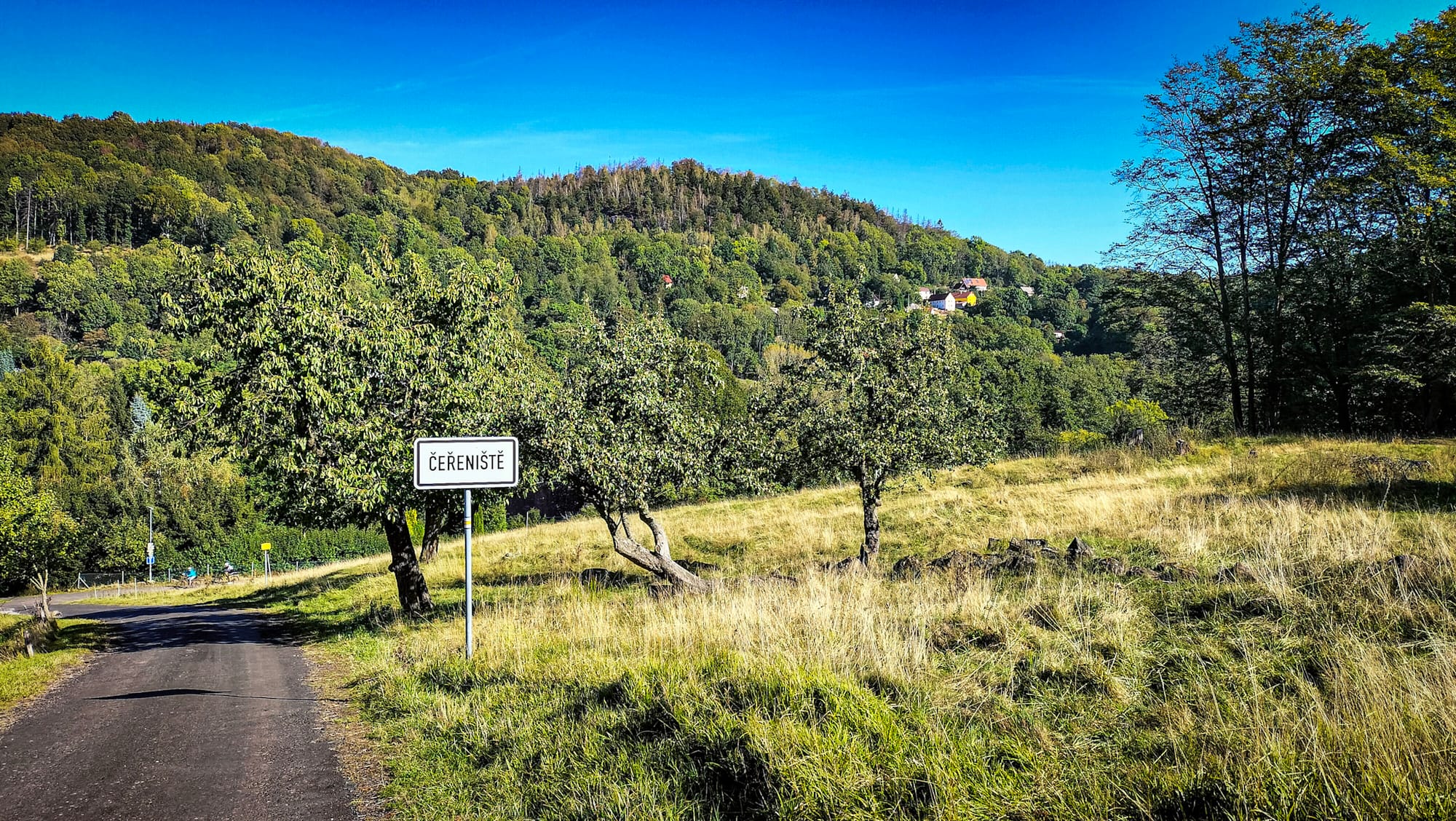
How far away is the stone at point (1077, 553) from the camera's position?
1117cm

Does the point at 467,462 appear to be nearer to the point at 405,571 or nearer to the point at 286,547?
the point at 405,571

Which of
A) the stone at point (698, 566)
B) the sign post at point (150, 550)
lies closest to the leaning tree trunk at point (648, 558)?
the stone at point (698, 566)

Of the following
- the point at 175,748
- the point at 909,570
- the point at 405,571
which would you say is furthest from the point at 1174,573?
the point at 405,571

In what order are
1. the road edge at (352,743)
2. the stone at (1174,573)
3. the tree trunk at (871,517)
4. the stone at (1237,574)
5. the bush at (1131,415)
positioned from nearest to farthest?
the road edge at (352,743) < the stone at (1237,574) < the stone at (1174,573) < the tree trunk at (871,517) < the bush at (1131,415)

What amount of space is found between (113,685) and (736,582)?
10.4 metres

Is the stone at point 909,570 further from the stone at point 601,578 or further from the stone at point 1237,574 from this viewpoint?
the stone at point 601,578

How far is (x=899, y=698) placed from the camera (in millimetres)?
5566

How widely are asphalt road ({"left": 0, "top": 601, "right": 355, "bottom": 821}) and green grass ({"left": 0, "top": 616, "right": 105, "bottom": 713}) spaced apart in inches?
14.6

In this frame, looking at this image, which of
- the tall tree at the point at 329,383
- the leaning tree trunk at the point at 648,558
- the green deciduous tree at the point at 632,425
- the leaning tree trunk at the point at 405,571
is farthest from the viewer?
the leaning tree trunk at the point at 405,571

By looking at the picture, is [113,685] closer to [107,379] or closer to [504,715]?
[504,715]

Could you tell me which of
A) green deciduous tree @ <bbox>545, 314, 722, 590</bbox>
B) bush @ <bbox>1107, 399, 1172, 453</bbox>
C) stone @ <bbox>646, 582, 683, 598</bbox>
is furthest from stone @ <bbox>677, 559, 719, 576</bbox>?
bush @ <bbox>1107, 399, 1172, 453</bbox>

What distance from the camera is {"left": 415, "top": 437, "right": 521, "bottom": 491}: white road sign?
965 cm

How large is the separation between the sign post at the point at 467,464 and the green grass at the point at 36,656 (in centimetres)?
646

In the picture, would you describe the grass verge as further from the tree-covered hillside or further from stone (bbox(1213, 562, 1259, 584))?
stone (bbox(1213, 562, 1259, 584))
